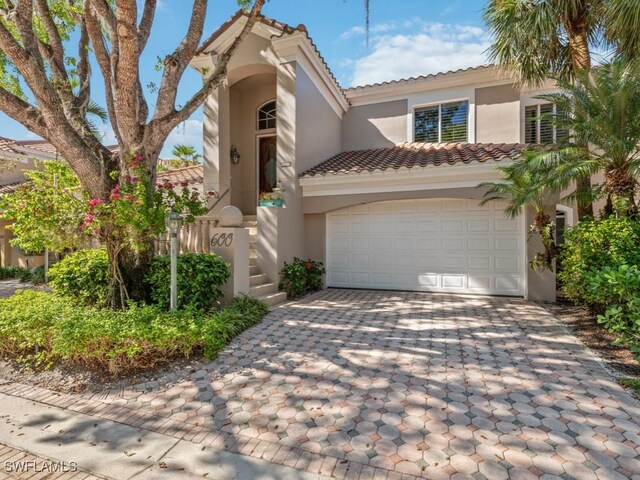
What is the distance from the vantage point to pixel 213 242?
7.66 meters

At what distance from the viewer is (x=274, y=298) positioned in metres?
8.75

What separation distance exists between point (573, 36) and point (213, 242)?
10.1 m

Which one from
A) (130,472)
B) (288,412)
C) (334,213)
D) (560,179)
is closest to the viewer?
(130,472)

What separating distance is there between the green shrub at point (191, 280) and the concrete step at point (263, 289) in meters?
1.45

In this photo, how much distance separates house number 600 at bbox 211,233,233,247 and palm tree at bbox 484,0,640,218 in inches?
320

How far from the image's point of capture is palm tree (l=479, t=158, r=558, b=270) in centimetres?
721

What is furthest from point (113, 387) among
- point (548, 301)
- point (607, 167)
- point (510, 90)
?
point (510, 90)

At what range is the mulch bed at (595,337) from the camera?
4664mm

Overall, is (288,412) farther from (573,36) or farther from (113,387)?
→ (573,36)

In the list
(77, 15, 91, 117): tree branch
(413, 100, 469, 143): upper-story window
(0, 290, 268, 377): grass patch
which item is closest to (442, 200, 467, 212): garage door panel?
(413, 100, 469, 143): upper-story window

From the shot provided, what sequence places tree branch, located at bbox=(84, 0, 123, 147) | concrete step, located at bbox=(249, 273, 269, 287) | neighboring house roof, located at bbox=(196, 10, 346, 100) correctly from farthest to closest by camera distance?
1. neighboring house roof, located at bbox=(196, 10, 346, 100)
2. concrete step, located at bbox=(249, 273, 269, 287)
3. tree branch, located at bbox=(84, 0, 123, 147)

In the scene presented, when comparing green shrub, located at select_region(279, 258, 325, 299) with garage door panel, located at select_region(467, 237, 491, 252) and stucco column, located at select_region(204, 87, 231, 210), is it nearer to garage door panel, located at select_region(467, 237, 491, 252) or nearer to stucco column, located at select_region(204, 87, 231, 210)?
stucco column, located at select_region(204, 87, 231, 210)

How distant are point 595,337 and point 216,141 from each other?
11.1 meters

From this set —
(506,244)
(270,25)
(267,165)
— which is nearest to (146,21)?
(270,25)
